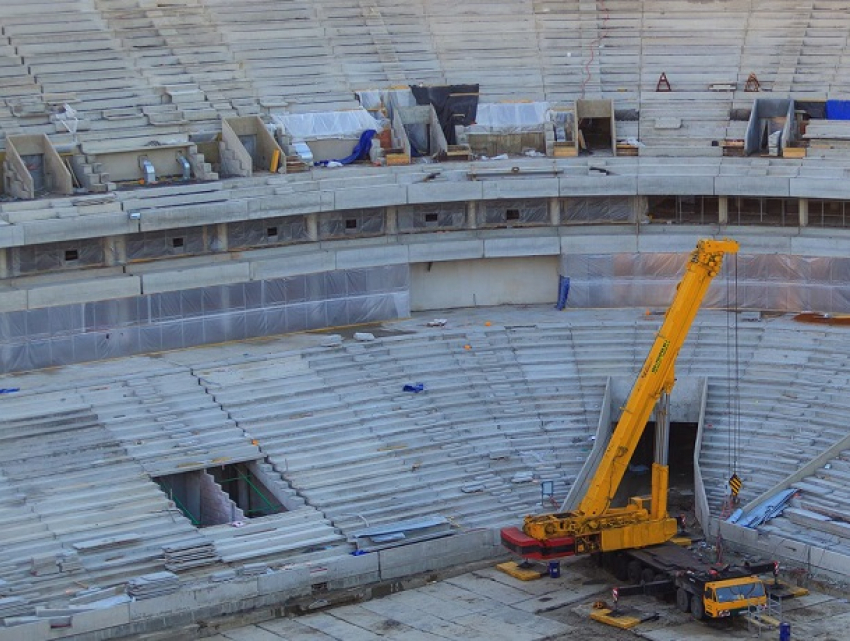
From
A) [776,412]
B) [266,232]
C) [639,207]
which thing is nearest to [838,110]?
[639,207]

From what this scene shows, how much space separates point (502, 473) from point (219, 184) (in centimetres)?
1329

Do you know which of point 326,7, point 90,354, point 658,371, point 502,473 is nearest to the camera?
point 658,371

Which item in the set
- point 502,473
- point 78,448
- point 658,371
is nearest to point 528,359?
point 502,473

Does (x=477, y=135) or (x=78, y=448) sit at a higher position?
(x=477, y=135)

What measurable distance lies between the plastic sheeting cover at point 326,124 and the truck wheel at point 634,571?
21082 mm

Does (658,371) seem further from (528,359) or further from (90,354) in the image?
(90,354)

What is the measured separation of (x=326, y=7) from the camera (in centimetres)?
6619

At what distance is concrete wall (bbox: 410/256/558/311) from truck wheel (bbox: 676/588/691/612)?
18.3m

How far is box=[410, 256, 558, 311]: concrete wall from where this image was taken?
60125 mm

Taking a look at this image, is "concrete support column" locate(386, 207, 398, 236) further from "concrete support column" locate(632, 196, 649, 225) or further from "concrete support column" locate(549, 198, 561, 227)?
"concrete support column" locate(632, 196, 649, 225)

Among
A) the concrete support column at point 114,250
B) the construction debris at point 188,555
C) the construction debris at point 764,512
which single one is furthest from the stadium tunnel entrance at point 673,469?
the concrete support column at point 114,250

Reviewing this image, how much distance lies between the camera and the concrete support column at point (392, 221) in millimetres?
58906

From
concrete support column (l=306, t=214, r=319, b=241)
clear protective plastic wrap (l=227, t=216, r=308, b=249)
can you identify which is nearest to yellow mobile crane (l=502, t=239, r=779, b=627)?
concrete support column (l=306, t=214, r=319, b=241)

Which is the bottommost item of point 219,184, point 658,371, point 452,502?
point 452,502
